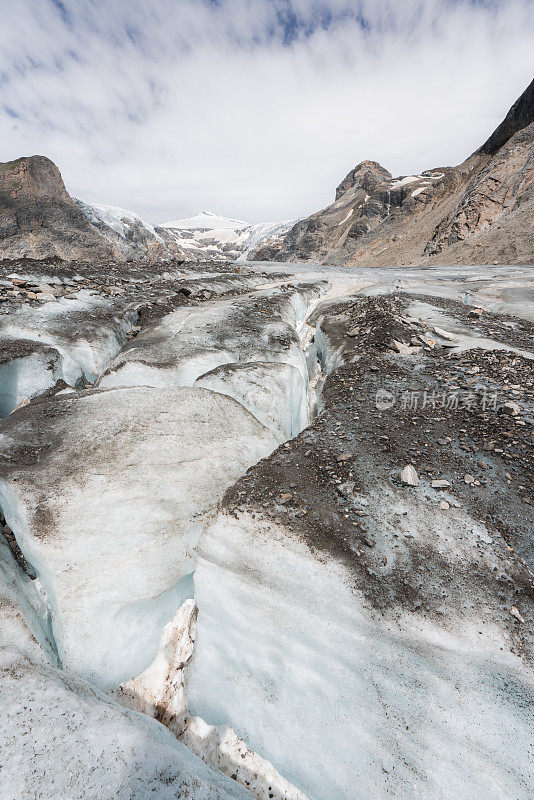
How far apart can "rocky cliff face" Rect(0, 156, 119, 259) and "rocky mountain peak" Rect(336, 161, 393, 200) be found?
6098 centimetres

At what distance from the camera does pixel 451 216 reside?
40.3 m

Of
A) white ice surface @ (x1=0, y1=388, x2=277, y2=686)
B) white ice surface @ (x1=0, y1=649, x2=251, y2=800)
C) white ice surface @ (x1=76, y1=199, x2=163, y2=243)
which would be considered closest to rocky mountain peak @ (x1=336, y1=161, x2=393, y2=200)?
white ice surface @ (x1=76, y1=199, x2=163, y2=243)

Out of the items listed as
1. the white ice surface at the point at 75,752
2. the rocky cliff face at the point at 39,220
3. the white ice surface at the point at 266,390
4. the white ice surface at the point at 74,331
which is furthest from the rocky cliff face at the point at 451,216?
the rocky cliff face at the point at 39,220

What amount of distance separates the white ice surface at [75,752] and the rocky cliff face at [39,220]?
61367 millimetres

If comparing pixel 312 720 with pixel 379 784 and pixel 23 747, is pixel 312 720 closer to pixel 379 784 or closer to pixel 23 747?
pixel 379 784

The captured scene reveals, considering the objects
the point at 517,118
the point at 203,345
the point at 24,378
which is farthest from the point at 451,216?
the point at 24,378

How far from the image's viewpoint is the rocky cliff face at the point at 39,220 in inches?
1972

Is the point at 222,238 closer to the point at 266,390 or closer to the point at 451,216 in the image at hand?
the point at 451,216

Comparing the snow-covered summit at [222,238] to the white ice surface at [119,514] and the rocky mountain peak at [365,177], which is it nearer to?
the rocky mountain peak at [365,177]

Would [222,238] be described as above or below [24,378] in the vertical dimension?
above

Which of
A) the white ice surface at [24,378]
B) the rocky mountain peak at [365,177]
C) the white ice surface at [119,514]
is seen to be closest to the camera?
the white ice surface at [119,514]

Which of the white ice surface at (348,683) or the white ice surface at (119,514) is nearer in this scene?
the white ice surface at (348,683)

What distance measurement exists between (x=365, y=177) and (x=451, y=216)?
173 feet

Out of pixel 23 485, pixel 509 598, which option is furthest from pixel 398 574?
pixel 23 485
